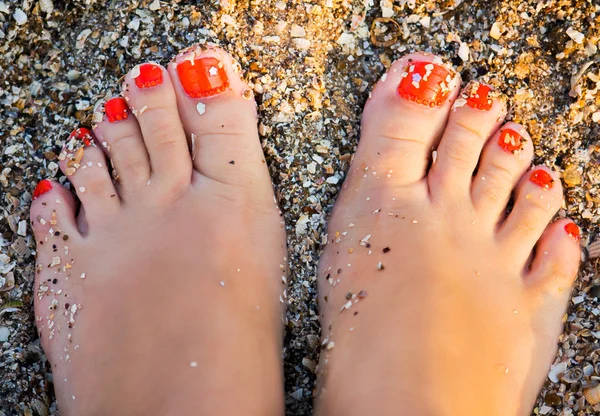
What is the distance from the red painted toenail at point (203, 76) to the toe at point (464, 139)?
56cm

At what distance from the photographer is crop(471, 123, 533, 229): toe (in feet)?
4.94

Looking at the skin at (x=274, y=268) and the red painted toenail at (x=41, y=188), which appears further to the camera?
the red painted toenail at (x=41, y=188)

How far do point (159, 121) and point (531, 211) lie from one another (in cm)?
95

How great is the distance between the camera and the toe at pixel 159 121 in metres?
1.46

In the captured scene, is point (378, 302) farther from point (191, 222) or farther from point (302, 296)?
point (191, 222)

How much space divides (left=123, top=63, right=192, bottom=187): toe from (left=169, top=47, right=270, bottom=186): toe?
3 cm

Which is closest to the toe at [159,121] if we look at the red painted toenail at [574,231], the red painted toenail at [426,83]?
the red painted toenail at [426,83]

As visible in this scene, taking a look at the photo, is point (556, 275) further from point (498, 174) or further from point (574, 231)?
point (498, 174)

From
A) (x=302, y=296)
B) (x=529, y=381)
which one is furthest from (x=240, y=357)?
(x=529, y=381)

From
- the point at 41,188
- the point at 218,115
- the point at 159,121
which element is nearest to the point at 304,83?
the point at 218,115

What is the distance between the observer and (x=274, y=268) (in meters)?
1.47

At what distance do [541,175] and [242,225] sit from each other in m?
0.75

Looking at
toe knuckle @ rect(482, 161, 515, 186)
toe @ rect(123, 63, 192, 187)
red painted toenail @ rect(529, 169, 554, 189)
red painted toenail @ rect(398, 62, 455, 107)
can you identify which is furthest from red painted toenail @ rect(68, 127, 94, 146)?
red painted toenail @ rect(529, 169, 554, 189)

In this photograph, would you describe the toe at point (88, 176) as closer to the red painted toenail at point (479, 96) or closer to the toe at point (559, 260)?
the red painted toenail at point (479, 96)
